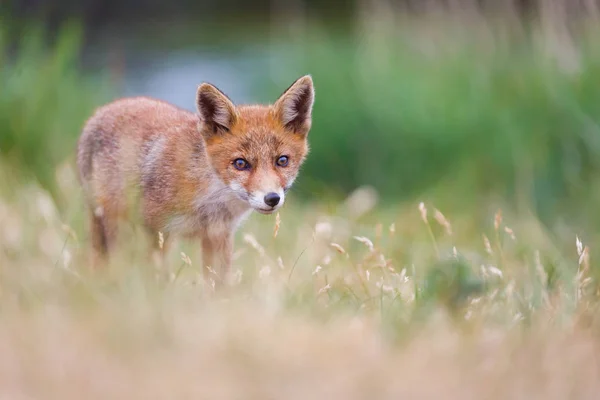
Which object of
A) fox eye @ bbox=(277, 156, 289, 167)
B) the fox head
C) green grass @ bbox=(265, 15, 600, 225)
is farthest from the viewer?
green grass @ bbox=(265, 15, 600, 225)

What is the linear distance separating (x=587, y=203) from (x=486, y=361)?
4.73 meters

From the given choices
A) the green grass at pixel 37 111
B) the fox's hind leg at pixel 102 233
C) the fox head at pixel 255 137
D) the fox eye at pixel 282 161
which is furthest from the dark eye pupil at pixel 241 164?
the green grass at pixel 37 111

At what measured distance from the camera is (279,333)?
3.12 m

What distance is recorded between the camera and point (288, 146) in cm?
466

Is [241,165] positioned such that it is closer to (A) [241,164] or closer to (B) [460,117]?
(A) [241,164]

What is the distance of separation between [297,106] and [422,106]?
15.6ft

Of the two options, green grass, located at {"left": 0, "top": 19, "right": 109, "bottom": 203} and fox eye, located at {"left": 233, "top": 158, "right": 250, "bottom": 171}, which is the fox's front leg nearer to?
fox eye, located at {"left": 233, "top": 158, "right": 250, "bottom": 171}

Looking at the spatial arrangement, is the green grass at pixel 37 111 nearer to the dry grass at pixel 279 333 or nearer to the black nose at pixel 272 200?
the dry grass at pixel 279 333

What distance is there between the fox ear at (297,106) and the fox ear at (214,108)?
269 mm

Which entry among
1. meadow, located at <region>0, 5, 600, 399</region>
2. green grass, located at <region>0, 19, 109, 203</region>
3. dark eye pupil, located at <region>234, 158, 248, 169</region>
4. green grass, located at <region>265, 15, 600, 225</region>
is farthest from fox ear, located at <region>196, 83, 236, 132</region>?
green grass, located at <region>265, 15, 600, 225</region>

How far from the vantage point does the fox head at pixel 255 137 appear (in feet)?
14.7

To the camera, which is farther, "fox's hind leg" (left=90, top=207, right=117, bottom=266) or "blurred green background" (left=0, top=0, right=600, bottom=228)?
"blurred green background" (left=0, top=0, right=600, bottom=228)

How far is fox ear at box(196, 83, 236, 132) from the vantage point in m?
4.56

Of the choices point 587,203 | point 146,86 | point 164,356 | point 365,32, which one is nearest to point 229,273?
point 164,356
